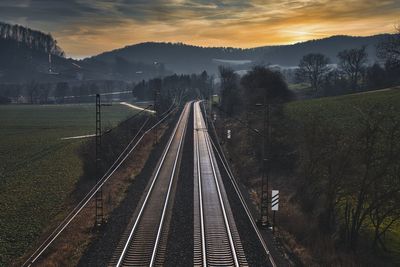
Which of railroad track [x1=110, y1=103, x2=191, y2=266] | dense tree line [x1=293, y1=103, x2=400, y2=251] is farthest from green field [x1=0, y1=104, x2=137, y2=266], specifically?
dense tree line [x1=293, y1=103, x2=400, y2=251]

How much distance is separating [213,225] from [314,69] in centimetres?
11472

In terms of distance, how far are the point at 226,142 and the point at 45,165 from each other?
27383 mm

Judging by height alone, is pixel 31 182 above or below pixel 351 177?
below

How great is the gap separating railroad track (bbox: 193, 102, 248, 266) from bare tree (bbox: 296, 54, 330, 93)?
94028 millimetres

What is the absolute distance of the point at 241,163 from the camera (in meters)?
48.6

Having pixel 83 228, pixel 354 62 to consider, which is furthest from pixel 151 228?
pixel 354 62

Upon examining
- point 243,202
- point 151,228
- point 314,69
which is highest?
point 314,69

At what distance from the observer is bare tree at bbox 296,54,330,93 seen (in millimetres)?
130500

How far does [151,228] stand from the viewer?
2636 centimetres

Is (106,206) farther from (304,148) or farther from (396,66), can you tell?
(396,66)

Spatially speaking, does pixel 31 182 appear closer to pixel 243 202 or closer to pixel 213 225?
pixel 243 202

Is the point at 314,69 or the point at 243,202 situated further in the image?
the point at 314,69

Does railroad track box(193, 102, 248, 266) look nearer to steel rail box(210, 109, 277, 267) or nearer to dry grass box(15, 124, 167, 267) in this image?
steel rail box(210, 109, 277, 267)

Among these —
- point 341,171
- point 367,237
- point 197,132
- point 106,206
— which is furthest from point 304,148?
point 197,132
